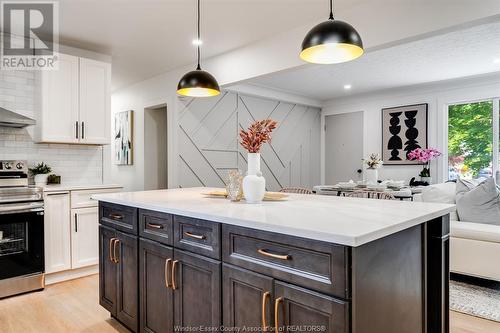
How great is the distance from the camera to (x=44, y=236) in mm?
3252

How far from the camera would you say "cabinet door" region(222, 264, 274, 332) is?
52.9 inches

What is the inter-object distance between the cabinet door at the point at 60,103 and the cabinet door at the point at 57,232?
681 mm

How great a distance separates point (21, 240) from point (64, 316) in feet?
3.04

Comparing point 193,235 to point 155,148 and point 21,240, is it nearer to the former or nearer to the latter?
point 21,240

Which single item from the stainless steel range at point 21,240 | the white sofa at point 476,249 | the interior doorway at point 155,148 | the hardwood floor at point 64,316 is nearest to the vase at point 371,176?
the white sofa at point 476,249

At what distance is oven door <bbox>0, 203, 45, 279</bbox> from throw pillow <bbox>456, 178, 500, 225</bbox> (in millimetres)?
4269

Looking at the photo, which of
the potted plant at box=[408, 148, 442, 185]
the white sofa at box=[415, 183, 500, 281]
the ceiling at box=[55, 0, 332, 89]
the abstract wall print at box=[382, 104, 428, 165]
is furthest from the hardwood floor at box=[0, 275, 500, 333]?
the abstract wall print at box=[382, 104, 428, 165]

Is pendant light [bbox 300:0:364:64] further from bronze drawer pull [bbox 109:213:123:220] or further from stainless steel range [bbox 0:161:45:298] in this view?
stainless steel range [bbox 0:161:45:298]

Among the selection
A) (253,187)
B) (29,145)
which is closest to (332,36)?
(253,187)

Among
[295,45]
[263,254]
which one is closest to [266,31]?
[295,45]

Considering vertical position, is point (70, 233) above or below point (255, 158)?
below

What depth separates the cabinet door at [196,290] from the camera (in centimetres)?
158

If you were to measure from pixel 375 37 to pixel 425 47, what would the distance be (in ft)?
5.30

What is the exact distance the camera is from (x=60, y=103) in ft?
11.9
